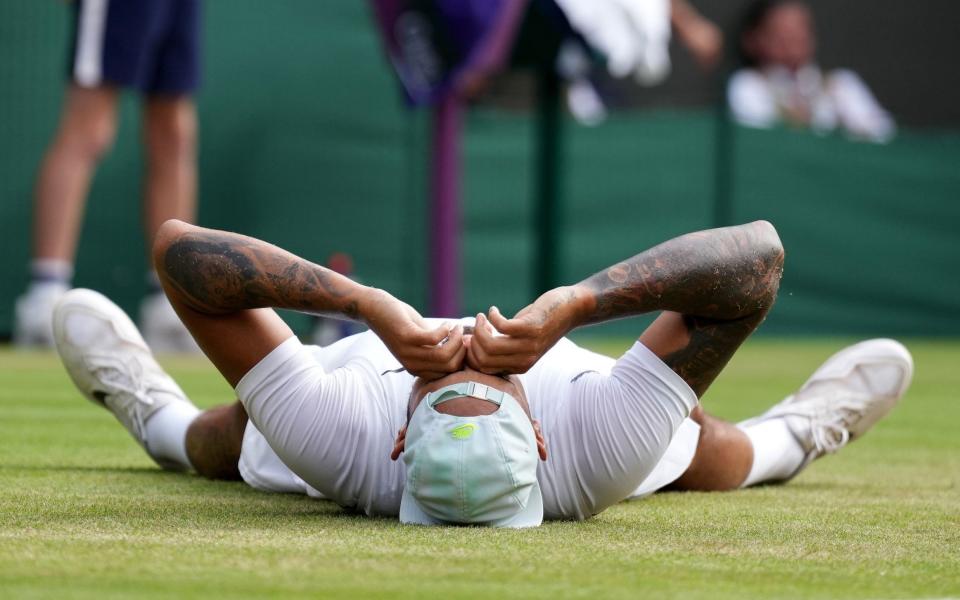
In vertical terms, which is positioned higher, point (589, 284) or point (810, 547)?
point (589, 284)

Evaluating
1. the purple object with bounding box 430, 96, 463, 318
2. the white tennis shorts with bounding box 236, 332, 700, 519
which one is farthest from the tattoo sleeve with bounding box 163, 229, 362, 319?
the purple object with bounding box 430, 96, 463, 318

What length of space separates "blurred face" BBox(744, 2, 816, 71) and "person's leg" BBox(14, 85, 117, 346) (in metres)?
5.66

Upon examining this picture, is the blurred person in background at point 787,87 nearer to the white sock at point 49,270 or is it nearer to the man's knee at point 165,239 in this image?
the white sock at point 49,270

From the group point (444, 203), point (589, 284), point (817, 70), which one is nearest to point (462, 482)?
point (589, 284)

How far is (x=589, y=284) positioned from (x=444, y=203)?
6.09 meters

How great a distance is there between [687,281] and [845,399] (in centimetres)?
122

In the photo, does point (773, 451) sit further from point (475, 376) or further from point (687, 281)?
point (475, 376)

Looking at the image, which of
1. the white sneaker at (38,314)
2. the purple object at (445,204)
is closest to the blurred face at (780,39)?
the purple object at (445,204)

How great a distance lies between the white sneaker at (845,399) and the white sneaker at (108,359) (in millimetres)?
1430

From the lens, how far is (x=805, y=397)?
3.90m

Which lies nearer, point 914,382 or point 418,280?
point 914,382

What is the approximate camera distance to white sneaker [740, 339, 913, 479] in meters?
3.81

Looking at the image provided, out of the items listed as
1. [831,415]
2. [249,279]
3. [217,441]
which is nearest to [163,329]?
[217,441]

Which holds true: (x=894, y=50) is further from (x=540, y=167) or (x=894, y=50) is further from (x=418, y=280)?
(x=418, y=280)
